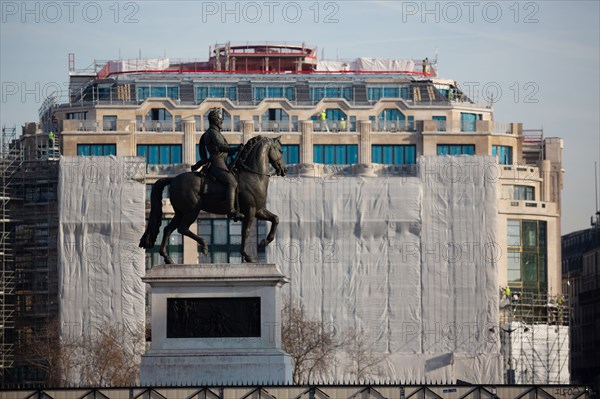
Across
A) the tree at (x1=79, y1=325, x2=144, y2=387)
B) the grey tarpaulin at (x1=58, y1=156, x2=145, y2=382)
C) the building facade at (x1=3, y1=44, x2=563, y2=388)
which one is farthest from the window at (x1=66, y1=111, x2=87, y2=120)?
the tree at (x1=79, y1=325, x2=144, y2=387)

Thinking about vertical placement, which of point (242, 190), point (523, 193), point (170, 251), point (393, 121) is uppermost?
→ point (393, 121)

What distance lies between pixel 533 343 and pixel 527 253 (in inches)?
423

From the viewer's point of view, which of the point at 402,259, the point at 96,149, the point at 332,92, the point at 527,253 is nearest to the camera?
the point at 402,259

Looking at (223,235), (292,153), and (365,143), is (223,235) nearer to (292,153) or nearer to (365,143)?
(292,153)

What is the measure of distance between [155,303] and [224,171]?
6056mm

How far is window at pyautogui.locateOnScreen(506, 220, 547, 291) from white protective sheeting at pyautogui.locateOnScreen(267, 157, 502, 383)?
1432 cm

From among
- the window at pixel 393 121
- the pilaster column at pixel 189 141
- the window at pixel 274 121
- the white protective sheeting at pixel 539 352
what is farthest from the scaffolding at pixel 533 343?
the pilaster column at pixel 189 141

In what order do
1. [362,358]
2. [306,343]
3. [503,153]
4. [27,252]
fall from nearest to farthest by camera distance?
[306,343]
[362,358]
[27,252]
[503,153]

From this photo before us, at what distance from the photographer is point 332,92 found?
7751 inches

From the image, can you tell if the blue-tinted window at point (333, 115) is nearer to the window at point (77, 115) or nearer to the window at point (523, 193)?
the window at point (523, 193)

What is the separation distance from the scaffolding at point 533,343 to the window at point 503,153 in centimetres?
1245

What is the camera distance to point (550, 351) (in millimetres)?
182750

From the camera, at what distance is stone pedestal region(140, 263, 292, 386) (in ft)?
307

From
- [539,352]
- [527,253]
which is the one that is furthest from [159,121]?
[539,352]
